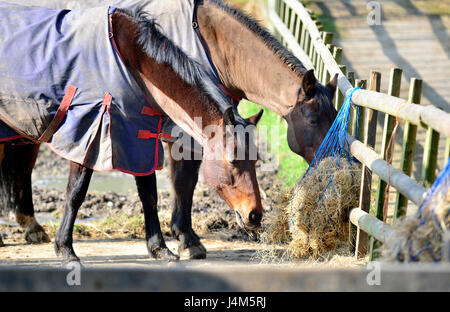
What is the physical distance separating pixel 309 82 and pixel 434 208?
208 cm

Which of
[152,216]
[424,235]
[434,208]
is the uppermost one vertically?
[434,208]

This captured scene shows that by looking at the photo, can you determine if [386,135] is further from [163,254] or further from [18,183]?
[18,183]

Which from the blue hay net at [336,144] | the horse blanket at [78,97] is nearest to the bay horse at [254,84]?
the blue hay net at [336,144]

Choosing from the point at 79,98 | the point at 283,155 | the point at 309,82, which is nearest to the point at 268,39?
the point at 309,82

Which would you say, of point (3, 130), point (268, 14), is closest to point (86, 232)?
point (3, 130)

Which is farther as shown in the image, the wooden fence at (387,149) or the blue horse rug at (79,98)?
the blue horse rug at (79,98)

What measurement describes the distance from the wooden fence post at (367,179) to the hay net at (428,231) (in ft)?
4.72

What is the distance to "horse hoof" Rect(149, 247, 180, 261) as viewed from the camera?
15.5 feet

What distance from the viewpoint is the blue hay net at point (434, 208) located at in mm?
2559

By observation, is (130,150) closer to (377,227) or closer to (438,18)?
(377,227)

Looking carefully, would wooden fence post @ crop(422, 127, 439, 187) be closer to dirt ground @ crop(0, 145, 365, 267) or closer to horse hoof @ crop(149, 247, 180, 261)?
dirt ground @ crop(0, 145, 365, 267)

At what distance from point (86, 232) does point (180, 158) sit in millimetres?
1216

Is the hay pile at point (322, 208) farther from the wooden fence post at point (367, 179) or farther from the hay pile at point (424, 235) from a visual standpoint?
the hay pile at point (424, 235)

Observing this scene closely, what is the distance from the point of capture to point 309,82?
4520mm
